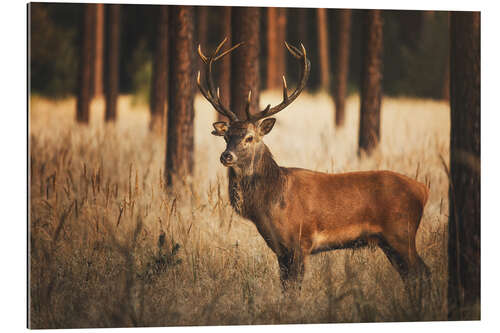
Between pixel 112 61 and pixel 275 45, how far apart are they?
2713mm

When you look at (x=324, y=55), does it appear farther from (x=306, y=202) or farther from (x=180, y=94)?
(x=306, y=202)

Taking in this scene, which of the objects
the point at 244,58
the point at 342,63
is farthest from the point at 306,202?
the point at 342,63

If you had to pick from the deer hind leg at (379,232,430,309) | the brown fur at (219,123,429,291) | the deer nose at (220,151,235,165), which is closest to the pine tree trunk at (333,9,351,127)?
the brown fur at (219,123,429,291)

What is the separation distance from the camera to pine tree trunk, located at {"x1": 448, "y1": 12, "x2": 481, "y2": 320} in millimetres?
5699

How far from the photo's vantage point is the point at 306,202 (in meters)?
5.88

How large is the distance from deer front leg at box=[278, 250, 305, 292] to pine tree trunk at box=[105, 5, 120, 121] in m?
5.01

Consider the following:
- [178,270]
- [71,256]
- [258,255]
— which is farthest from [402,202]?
[71,256]

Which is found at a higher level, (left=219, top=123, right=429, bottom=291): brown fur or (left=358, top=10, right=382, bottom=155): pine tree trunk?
(left=358, top=10, right=382, bottom=155): pine tree trunk

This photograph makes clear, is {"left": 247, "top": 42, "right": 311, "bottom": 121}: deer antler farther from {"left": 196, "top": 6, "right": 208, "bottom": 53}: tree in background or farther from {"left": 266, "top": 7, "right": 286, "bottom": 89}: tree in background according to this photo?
{"left": 196, "top": 6, "right": 208, "bottom": 53}: tree in background

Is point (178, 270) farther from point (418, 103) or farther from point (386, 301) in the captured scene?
point (418, 103)

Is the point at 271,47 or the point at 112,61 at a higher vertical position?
the point at 271,47

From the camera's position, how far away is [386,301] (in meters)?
6.00

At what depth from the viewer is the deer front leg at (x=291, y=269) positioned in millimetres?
5781

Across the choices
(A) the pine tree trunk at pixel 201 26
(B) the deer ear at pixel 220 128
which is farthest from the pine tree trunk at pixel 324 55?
(B) the deer ear at pixel 220 128
